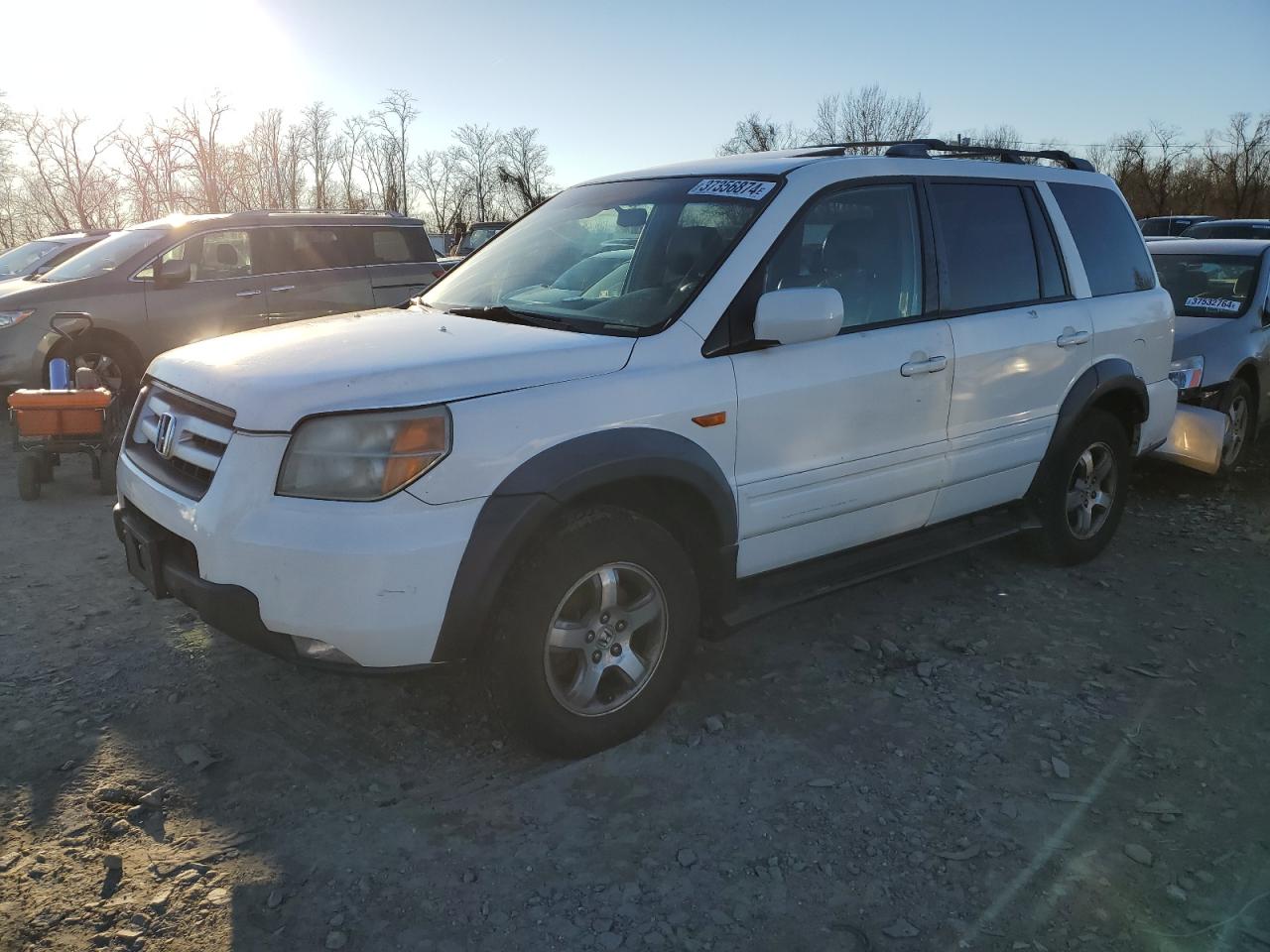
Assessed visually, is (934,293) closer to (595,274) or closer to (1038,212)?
(1038,212)

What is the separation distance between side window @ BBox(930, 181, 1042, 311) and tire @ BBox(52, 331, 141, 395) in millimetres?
6807

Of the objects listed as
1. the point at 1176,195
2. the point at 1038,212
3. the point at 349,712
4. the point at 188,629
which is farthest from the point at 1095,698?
the point at 1176,195

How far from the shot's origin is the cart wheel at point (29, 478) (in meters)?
6.14

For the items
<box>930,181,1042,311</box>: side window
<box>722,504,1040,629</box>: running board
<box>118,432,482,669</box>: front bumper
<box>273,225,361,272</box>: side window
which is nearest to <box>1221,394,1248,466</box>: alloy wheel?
<box>722,504,1040,629</box>: running board

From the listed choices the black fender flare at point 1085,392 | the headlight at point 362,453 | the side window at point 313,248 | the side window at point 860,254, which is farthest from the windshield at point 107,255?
the black fender flare at point 1085,392

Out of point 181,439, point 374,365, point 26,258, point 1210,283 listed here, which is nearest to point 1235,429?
point 1210,283

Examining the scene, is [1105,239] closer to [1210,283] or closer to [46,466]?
[1210,283]

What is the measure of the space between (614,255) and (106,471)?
4.38 metres

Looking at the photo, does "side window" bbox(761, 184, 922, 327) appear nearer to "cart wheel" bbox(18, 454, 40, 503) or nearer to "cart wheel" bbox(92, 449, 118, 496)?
"cart wheel" bbox(92, 449, 118, 496)

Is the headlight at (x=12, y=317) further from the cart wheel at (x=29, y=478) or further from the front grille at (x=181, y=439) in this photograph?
the front grille at (x=181, y=439)

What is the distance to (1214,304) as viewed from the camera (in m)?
7.10

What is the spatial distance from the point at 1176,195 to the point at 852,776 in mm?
53345

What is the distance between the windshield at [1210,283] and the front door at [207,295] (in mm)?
7764

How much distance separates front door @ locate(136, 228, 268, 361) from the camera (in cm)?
834
